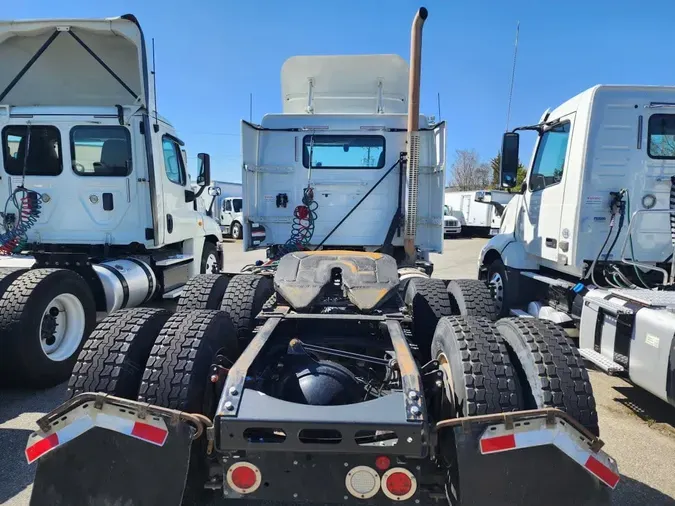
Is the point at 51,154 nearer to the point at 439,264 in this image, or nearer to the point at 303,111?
the point at 303,111

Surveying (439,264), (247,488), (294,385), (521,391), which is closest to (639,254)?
(521,391)

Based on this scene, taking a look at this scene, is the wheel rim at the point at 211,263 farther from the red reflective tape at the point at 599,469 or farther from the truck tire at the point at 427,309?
the red reflective tape at the point at 599,469

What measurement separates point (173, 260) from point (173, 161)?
5.09ft

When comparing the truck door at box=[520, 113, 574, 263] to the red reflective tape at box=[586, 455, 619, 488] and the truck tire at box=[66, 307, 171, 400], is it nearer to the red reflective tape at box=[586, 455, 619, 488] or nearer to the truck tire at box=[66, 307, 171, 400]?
the red reflective tape at box=[586, 455, 619, 488]

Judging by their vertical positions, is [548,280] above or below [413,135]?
below

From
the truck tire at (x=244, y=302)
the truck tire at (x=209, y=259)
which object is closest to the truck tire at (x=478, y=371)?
the truck tire at (x=244, y=302)

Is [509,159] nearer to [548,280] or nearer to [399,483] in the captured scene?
[548,280]

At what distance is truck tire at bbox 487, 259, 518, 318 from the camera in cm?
592

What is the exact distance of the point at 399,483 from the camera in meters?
2.04

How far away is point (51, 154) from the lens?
626cm

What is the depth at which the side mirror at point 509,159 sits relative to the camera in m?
5.45

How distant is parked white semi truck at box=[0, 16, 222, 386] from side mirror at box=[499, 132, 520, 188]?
458 centimetres

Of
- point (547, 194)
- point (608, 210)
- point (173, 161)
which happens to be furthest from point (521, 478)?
point (173, 161)

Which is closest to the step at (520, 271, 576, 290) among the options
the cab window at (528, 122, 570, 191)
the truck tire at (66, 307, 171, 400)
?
the cab window at (528, 122, 570, 191)
